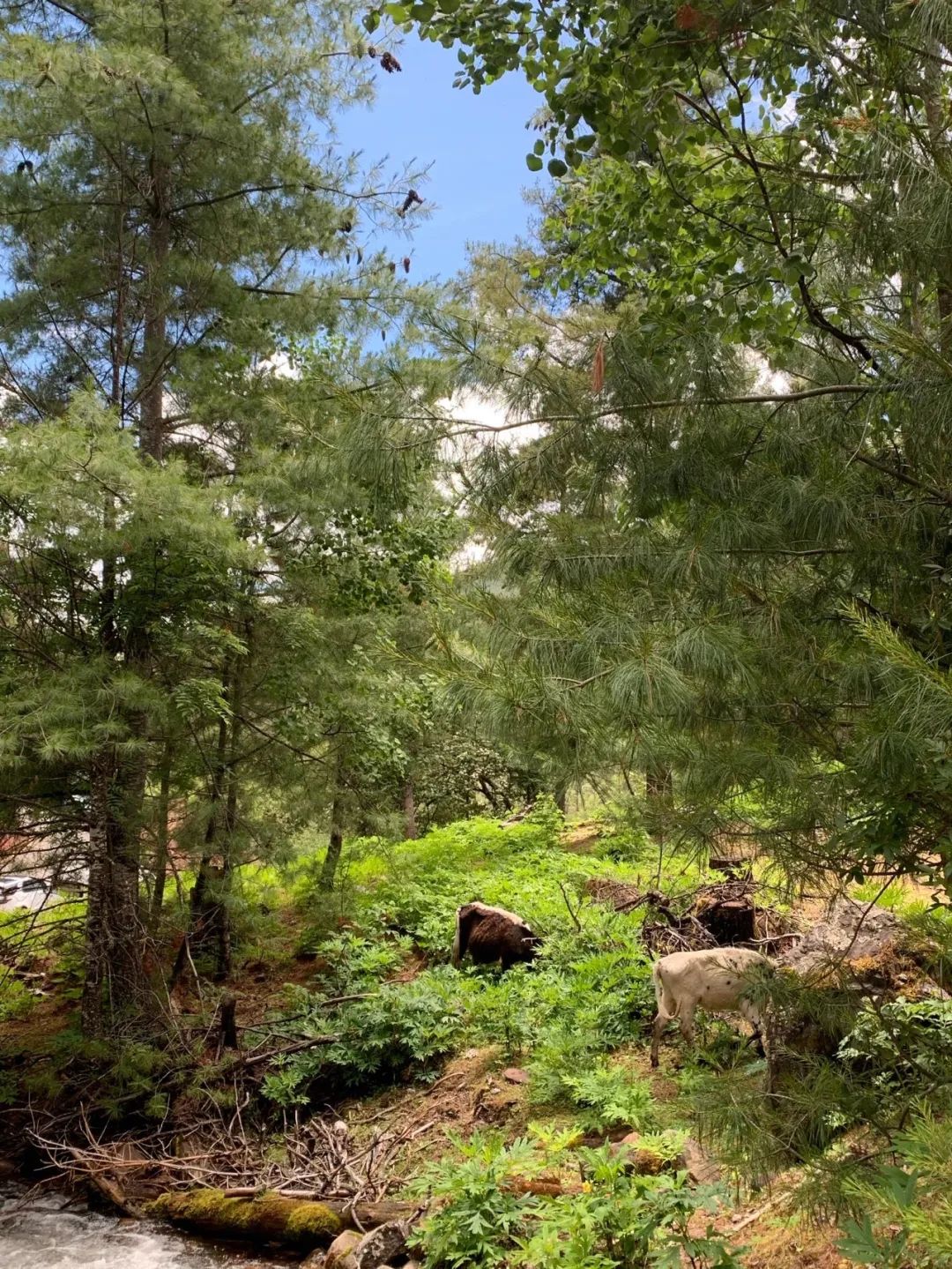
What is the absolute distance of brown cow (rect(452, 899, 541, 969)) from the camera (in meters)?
7.00

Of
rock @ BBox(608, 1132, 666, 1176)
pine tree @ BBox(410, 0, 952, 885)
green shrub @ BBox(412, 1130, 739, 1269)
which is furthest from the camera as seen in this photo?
rock @ BBox(608, 1132, 666, 1176)

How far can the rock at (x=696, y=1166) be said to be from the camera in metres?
3.64

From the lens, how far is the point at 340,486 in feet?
18.9

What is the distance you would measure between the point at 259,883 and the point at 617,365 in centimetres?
824

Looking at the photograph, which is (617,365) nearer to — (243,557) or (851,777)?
(851,777)

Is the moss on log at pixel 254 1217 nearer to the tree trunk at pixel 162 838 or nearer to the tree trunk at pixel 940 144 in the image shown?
the tree trunk at pixel 162 838

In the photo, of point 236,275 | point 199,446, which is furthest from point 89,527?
point 236,275

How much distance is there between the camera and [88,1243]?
4.82 metres

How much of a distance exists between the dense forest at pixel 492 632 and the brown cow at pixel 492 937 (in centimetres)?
3

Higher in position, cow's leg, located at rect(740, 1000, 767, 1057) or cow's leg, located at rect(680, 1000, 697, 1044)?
cow's leg, located at rect(740, 1000, 767, 1057)

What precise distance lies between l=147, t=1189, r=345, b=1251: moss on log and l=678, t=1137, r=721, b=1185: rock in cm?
183

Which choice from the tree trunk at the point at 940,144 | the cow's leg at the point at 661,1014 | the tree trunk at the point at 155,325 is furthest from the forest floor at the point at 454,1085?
the tree trunk at the point at 155,325

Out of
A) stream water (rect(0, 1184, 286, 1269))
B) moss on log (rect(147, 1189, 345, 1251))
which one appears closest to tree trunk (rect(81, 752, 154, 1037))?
stream water (rect(0, 1184, 286, 1269))

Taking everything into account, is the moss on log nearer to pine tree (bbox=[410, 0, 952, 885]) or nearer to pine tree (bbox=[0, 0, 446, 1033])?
pine tree (bbox=[0, 0, 446, 1033])
